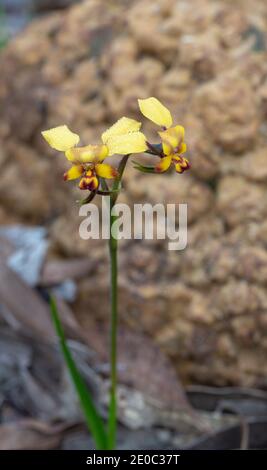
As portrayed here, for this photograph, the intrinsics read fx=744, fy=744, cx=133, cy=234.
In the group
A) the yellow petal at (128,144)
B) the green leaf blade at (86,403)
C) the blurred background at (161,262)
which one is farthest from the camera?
the blurred background at (161,262)

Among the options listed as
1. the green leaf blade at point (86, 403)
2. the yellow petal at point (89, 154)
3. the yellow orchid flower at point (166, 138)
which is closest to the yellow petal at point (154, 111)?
the yellow orchid flower at point (166, 138)

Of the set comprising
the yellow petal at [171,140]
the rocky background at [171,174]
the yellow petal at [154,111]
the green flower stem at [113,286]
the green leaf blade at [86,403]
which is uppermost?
the rocky background at [171,174]

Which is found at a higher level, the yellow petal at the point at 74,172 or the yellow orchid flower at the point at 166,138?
the yellow orchid flower at the point at 166,138

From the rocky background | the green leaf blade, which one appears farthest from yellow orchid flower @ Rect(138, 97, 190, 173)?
the rocky background

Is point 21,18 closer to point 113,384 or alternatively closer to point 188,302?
point 188,302

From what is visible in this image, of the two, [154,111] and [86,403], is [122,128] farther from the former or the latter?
[86,403]

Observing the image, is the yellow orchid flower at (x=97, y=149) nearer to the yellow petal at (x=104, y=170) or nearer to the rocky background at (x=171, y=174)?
the yellow petal at (x=104, y=170)

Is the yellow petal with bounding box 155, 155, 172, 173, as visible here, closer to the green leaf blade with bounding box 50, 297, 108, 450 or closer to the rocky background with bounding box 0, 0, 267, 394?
the green leaf blade with bounding box 50, 297, 108, 450
